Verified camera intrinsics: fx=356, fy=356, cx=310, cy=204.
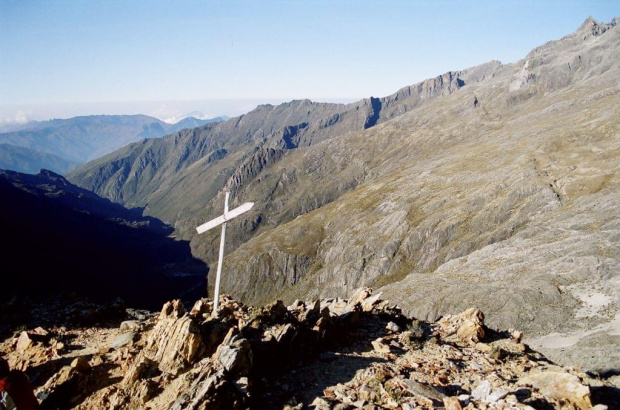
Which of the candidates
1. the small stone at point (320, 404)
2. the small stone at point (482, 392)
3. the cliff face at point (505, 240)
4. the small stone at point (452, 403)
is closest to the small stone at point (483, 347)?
the small stone at point (482, 392)

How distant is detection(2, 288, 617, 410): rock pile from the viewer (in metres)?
14.8

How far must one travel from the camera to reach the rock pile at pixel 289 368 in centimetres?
1477

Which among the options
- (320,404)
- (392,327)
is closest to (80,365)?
(320,404)

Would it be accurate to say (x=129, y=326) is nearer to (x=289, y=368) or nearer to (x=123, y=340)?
(x=123, y=340)

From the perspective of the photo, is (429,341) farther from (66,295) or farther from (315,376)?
(66,295)

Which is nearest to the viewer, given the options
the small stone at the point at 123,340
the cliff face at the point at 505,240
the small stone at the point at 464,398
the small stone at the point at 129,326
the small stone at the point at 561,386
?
the small stone at the point at 464,398

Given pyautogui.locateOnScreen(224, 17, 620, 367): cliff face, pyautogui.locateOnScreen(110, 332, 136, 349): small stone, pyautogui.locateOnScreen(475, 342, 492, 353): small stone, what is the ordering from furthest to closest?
1. pyautogui.locateOnScreen(224, 17, 620, 367): cliff face
2. pyautogui.locateOnScreen(475, 342, 492, 353): small stone
3. pyautogui.locateOnScreen(110, 332, 136, 349): small stone

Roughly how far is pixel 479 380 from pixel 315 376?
7836mm

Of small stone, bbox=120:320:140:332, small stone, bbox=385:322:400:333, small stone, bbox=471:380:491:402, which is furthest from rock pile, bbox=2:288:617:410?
small stone, bbox=385:322:400:333

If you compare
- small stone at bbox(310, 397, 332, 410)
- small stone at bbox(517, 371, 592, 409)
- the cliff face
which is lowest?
the cliff face

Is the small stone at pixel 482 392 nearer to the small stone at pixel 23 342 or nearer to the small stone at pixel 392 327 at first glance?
the small stone at pixel 392 327

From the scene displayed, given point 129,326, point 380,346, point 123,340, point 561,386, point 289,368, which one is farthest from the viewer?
point 129,326

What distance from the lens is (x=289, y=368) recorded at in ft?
59.4

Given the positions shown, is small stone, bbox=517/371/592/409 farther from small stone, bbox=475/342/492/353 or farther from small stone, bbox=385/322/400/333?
small stone, bbox=385/322/400/333
